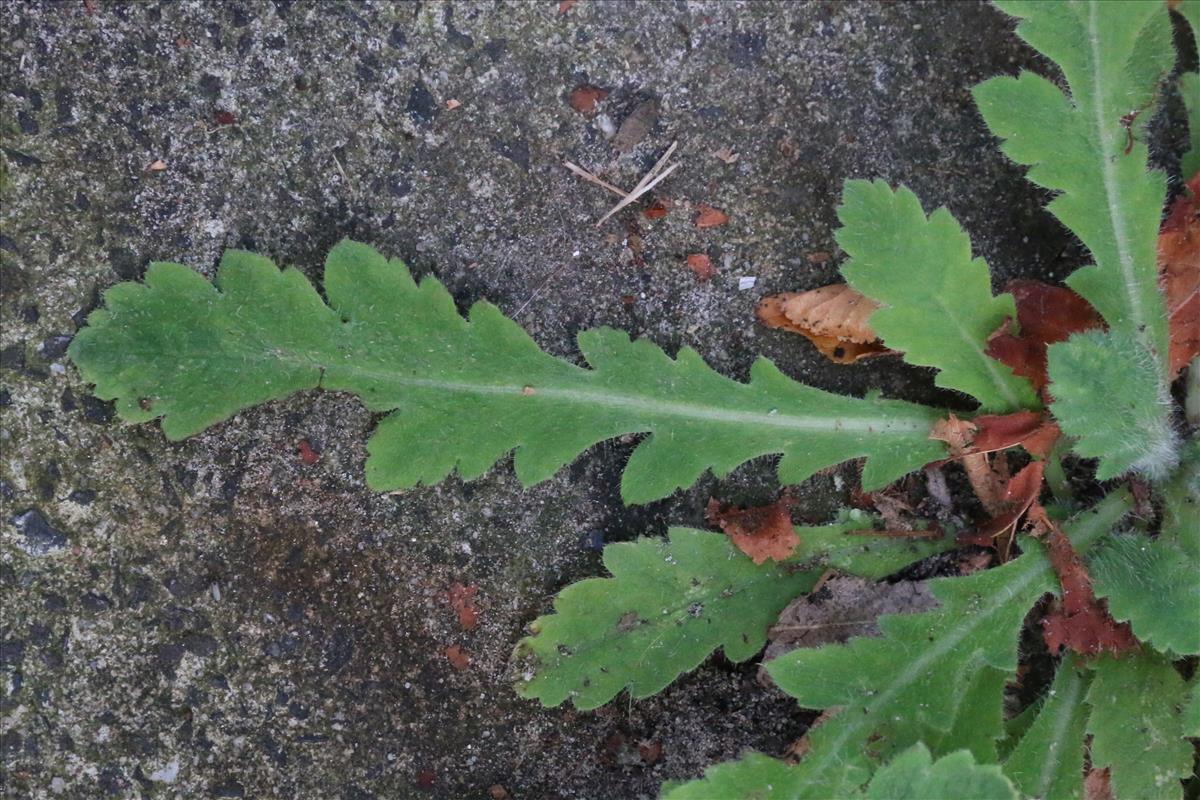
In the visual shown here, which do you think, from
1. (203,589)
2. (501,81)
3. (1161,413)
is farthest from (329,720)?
(1161,413)

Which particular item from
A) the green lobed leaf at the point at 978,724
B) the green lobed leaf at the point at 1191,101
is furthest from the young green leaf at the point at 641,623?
the green lobed leaf at the point at 1191,101

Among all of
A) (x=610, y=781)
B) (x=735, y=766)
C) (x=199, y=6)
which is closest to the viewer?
(x=735, y=766)

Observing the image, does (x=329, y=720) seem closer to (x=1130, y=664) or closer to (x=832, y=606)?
(x=832, y=606)

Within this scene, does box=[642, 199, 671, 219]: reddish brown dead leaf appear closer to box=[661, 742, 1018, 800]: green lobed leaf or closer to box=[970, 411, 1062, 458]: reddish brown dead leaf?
box=[970, 411, 1062, 458]: reddish brown dead leaf

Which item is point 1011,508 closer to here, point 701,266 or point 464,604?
point 701,266

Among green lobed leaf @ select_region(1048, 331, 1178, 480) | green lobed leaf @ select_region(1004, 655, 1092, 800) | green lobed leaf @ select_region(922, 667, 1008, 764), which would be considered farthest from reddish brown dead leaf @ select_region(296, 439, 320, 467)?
green lobed leaf @ select_region(1004, 655, 1092, 800)

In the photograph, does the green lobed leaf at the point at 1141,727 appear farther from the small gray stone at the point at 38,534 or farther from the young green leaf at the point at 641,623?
the small gray stone at the point at 38,534

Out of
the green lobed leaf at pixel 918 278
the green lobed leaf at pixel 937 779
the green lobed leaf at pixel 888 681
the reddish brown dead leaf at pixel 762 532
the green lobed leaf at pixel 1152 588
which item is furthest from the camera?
the reddish brown dead leaf at pixel 762 532
